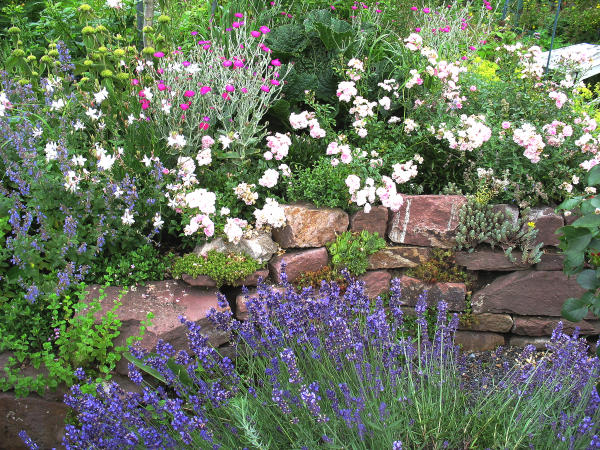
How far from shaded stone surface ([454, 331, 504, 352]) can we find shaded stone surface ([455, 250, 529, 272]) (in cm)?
44

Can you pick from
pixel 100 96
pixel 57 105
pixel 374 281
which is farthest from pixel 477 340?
pixel 57 105

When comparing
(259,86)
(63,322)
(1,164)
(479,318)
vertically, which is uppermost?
(259,86)

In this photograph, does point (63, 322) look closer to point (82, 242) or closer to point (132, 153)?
point (82, 242)

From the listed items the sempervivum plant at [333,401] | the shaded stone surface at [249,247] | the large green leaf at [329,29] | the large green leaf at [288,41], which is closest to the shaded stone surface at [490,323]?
the sempervivum plant at [333,401]

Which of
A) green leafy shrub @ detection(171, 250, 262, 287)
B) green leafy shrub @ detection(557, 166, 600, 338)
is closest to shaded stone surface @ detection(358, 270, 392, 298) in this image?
green leafy shrub @ detection(171, 250, 262, 287)

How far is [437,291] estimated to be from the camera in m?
3.71

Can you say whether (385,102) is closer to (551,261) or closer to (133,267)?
(551,261)

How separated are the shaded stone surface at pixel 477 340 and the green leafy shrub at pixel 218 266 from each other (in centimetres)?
146

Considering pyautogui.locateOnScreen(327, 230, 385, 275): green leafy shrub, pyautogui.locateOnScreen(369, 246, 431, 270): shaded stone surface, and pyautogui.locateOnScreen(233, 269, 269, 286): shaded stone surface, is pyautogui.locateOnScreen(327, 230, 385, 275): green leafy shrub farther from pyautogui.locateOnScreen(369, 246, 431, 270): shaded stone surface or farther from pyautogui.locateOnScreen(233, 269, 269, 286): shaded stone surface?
pyautogui.locateOnScreen(233, 269, 269, 286): shaded stone surface

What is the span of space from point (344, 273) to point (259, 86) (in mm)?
1859

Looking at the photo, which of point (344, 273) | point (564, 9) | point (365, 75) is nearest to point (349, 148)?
point (365, 75)

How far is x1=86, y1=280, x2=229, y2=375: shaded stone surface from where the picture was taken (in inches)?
124

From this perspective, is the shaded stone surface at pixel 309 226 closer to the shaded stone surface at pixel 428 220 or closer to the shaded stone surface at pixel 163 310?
the shaded stone surface at pixel 428 220

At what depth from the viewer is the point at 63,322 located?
2.86 m
